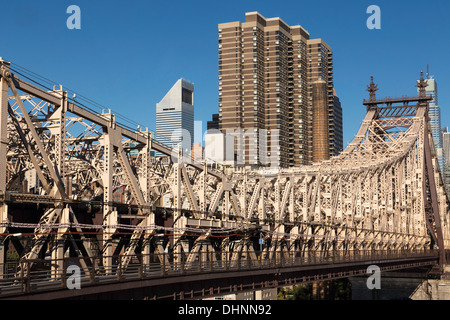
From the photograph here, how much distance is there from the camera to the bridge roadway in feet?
86.0

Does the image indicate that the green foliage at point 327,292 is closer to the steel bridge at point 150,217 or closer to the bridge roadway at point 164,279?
the steel bridge at point 150,217

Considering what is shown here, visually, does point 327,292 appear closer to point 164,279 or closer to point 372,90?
point 372,90

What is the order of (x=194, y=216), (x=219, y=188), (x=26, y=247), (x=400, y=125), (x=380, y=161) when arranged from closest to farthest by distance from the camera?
(x=26, y=247)
(x=194, y=216)
(x=219, y=188)
(x=380, y=161)
(x=400, y=125)

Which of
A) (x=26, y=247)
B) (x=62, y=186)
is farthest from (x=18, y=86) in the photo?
(x=26, y=247)

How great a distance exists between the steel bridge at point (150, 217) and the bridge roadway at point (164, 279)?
3.7 inches

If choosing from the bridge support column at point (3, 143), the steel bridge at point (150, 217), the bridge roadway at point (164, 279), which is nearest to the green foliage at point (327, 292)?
the steel bridge at point (150, 217)

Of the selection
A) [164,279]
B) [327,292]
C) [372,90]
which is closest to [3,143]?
[164,279]

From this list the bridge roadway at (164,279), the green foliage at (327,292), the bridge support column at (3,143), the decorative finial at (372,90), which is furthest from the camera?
the green foliage at (327,292)

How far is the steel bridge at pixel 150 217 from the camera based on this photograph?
2998 cm

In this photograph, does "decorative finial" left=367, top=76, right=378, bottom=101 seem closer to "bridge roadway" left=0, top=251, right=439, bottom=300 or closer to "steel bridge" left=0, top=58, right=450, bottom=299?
"steel bridge" left=0, top=58, right=450, bottom=299

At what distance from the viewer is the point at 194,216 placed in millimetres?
44750

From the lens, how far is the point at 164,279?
33125 mm

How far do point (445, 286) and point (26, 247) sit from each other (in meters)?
88.5
